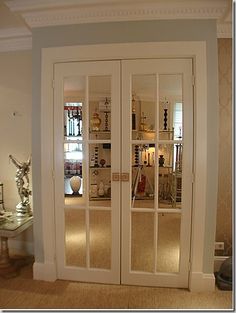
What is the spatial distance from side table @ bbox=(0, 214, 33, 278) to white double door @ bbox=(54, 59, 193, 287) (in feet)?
1.29

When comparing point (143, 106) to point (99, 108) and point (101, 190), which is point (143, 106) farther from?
point (101, 190)

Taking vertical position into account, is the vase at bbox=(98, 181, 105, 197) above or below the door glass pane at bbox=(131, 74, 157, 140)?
below

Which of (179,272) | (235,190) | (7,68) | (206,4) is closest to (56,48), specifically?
(7,68)

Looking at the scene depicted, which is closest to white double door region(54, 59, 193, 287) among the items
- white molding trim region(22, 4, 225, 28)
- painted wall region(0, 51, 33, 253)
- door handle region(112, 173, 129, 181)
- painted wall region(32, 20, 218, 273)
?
door handle region(112, 173, 129, 181)

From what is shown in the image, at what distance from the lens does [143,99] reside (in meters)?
2.00

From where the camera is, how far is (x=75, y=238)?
85.7 inches

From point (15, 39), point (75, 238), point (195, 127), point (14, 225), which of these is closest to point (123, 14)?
point (195, 127)

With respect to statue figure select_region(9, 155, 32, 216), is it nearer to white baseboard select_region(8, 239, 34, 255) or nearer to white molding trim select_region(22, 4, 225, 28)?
white baseboard select_region(8, 239, 34, 255)

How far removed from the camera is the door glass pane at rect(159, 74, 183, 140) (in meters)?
1.98

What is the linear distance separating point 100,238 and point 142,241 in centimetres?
37

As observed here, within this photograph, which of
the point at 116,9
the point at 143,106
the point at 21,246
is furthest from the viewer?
the point at 21,246

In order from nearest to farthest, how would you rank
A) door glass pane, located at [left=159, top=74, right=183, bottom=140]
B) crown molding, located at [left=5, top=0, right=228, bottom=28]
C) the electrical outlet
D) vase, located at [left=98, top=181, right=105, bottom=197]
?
crown molding, located at [left=5, top=0, right=228, bottom=28], door glass pane, located at [left=159, top=74, right=183, bottom=140], vase, located at [left=98, top=181, right=105, bottom=197], the electrical outlet

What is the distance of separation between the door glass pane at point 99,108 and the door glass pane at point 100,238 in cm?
70

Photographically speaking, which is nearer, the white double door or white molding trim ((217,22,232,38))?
the white double door
